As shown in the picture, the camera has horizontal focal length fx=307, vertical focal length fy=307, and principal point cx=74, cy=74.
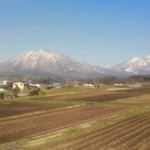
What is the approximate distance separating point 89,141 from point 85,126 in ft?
20.5

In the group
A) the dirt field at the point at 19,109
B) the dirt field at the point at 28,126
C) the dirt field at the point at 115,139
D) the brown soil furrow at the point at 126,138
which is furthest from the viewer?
the dirt field at the point at 19,109

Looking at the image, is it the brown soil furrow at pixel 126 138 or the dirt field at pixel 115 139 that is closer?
the dirt field at pixel 115 139

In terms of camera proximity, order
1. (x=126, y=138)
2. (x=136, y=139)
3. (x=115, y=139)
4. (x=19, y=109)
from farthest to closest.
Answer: (x=19, y=109) → (x=126, y=138) → (x=136, y=139) → (x=115, y=139)

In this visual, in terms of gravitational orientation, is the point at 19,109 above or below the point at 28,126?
above

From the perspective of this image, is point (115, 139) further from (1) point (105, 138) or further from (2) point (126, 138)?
(2) point (126, 138)

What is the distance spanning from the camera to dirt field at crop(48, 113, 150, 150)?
755 inches

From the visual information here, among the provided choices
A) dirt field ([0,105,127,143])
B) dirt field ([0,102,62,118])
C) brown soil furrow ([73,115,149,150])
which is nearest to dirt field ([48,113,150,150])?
brown soil furrow ([73,115,149,150])

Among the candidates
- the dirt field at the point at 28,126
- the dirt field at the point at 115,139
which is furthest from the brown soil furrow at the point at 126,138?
the dirt field at the point at 28,126

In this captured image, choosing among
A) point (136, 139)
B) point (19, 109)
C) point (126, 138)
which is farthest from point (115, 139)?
point (19, 109)

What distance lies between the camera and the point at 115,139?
21.2 meters

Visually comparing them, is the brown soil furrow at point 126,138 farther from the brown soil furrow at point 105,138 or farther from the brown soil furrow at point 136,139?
the brown soil furrow at point 105,138

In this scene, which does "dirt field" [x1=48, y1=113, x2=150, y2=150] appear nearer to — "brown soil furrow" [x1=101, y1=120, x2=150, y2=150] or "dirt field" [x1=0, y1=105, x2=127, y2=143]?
"brown soil furrow" [x1=101, y1=120, x2=150, y2=150]

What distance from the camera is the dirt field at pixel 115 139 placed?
62.9 feet

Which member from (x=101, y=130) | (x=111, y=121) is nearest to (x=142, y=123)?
(x=111, y=121)
